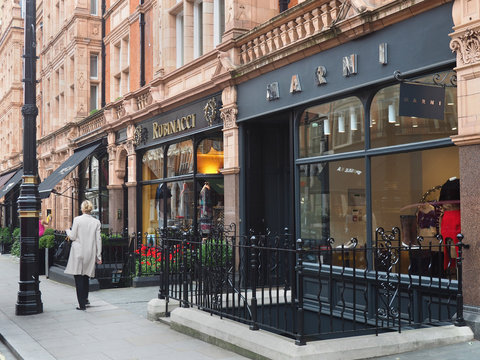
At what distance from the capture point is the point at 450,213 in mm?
7949

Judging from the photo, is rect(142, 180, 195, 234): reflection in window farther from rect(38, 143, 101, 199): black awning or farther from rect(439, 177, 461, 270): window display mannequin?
rect(439, 177, 461, 270): window display mannequin

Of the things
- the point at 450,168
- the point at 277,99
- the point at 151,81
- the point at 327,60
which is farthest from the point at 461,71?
the point at 151,81

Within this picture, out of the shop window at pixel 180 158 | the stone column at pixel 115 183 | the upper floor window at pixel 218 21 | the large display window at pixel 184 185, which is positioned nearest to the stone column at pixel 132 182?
the large display window at pixel 184 185

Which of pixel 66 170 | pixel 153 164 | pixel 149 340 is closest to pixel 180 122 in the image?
pixel 153 164

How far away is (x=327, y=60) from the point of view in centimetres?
988

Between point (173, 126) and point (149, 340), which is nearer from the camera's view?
point (149, 340)

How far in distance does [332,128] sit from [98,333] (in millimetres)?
5118

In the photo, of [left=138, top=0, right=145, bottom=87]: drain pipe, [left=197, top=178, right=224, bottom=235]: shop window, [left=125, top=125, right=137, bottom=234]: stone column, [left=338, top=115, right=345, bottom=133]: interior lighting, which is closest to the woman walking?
[left=197, top=178, right=224, bottom=235]: shop window

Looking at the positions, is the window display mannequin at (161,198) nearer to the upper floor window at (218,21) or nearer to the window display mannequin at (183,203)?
the window display mannequin at (183,203)

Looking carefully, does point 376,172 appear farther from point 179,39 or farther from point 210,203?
point 179,39

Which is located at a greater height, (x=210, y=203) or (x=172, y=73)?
(x=172, y=73)

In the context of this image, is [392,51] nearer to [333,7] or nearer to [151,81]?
[333,7]

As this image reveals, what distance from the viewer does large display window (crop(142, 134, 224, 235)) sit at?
14289mm

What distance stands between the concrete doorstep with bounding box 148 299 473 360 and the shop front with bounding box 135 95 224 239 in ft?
17.1
